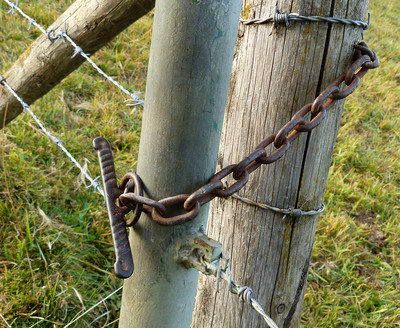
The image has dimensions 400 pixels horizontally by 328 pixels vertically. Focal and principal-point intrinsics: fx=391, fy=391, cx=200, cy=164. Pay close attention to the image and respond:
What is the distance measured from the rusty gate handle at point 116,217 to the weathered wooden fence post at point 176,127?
0.21 feet

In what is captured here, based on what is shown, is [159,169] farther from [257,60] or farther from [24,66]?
[24,66]

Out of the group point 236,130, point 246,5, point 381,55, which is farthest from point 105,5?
point 381,55

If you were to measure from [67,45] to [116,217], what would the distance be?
1261mm

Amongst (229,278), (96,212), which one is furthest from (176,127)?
(96,212)

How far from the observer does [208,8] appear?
815mm

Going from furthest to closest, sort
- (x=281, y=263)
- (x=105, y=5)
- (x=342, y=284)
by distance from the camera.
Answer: (x=342, y=284)
(x=105, y=5)
(x=281, y=263)

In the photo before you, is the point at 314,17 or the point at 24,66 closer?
the point at 314,17

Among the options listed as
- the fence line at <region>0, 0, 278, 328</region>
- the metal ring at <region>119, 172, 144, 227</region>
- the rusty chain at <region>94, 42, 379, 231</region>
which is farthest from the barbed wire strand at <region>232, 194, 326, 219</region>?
the metal ring at <region>119, 172, 144, 227</region>

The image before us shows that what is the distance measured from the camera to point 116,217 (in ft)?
3.10

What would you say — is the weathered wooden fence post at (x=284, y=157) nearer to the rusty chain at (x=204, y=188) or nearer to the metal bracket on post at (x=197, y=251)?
the rusty chain at (x=204, y=188)

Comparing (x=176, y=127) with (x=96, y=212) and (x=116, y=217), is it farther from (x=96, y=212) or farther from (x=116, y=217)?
(x=96, y=212)

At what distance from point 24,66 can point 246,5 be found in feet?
Answer: 4.46

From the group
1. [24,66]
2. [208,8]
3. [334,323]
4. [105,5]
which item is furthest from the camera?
[334,323]

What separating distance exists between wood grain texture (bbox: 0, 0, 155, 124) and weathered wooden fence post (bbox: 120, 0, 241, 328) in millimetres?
731
